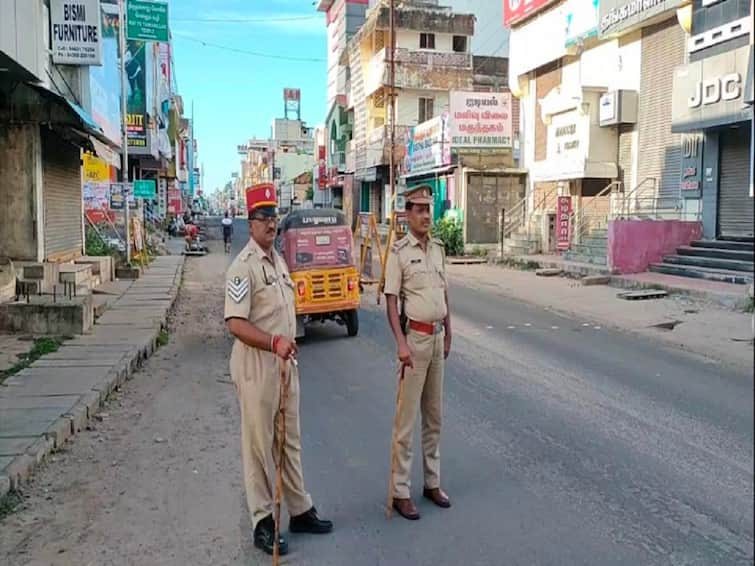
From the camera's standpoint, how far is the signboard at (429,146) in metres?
32.9

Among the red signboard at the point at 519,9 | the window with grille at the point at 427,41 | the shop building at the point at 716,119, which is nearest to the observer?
the shop building at the point at 716,119

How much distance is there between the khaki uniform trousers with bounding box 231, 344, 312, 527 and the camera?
425cm

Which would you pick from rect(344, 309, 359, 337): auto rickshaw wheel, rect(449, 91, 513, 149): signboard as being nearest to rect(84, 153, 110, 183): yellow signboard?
Answer: rect(449, 91, 513, 149): signboard

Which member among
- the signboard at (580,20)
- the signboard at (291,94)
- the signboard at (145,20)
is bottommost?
the signboard at (145,20)

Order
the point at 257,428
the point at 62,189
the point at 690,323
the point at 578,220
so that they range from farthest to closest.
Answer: the point at 578,220, the point at 62,189, the point at 690,323, the point at 257,428

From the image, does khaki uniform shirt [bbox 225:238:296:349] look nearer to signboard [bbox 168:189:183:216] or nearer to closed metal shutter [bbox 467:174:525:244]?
closed metal shutter [bbox 467:174:525:244]

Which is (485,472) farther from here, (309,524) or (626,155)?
(626,155)

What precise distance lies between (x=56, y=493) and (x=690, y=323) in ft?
36.3

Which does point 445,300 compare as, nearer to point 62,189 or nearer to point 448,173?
point 62,189

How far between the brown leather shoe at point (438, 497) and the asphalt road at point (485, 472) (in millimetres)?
56

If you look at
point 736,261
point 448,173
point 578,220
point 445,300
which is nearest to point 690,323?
point 736,261

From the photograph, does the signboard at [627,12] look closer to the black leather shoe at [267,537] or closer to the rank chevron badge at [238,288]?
the rank chevron badge at [238,288]

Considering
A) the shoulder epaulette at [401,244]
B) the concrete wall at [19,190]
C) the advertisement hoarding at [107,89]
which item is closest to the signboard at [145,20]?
the advertisement hoarding at [107,89]

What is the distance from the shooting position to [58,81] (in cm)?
1569
